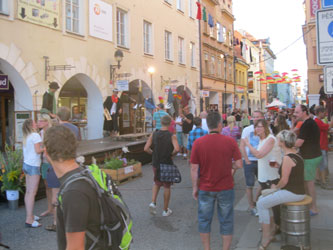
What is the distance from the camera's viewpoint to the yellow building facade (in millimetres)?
10383

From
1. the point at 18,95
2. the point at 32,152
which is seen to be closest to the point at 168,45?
the point at 18,95

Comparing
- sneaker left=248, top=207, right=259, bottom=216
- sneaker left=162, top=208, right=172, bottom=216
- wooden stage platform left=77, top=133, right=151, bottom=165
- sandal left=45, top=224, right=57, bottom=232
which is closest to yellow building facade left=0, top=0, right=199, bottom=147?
wooden stage platform left=77, top=133, right=151, bottom=165

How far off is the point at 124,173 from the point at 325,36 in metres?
5.85

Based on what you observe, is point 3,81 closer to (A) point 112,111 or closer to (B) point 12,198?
(A) point 112,111

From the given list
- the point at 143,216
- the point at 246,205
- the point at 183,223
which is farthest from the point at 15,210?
the point at 246,205

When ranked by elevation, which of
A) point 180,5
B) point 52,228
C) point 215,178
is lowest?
point 52,228

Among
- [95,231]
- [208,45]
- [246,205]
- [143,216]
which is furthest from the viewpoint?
[208,45]

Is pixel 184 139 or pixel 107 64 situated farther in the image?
pixel 107 64

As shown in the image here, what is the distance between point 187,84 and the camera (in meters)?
22.6

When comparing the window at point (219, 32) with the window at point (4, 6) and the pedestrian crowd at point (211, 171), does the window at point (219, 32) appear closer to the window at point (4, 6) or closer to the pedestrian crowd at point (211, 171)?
the window at point (4, 6)

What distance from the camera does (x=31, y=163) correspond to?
5430mm

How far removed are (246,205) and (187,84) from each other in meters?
16.7

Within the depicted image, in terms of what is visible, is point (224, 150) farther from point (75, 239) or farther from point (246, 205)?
point (246, 205)

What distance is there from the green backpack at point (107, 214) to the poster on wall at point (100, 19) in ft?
39.5
